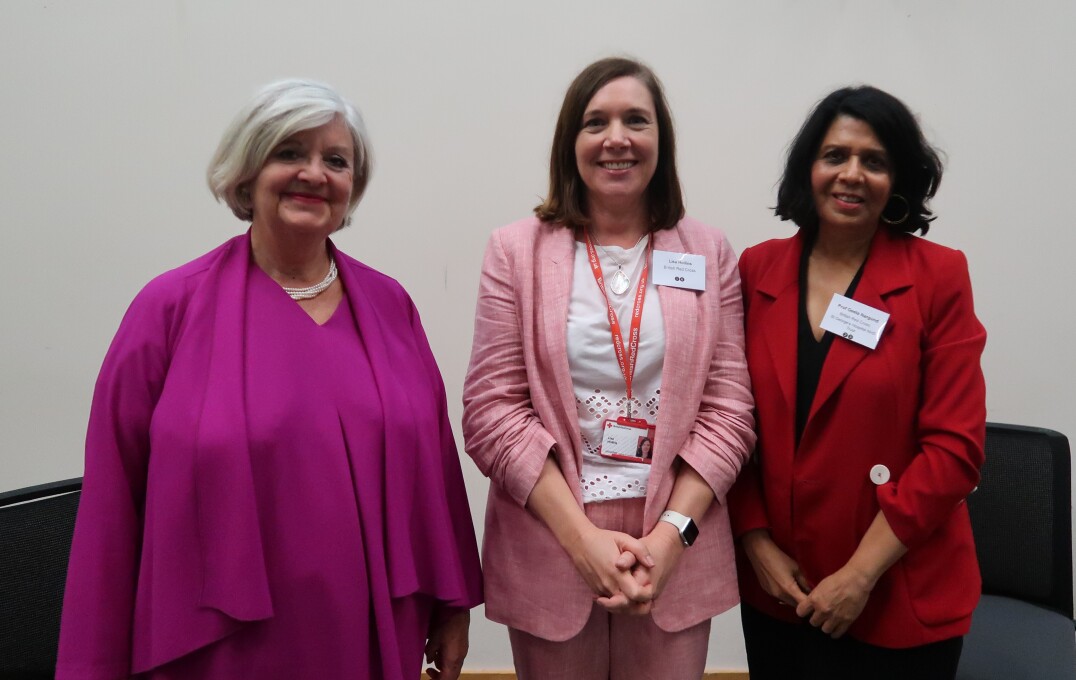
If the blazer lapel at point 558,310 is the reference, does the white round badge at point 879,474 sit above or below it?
below

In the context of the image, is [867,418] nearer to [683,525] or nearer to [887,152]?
[683,525]

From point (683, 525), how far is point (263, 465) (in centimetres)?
80

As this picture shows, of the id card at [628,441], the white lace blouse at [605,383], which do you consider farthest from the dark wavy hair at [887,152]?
the id card at [628,441]

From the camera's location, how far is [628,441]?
1562mm

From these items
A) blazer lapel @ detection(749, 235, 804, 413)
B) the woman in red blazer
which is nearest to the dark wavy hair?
the woman in red blazer

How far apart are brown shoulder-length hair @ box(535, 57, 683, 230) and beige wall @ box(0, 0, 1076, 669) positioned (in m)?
1.15

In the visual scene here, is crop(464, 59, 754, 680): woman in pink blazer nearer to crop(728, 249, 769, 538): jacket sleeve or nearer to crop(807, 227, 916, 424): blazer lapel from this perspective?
crop(728, 249, 769, 538): jacket sleeve

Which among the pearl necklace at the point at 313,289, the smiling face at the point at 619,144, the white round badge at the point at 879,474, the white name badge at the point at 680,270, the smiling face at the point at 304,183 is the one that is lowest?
the white round badge at the point at 879,474

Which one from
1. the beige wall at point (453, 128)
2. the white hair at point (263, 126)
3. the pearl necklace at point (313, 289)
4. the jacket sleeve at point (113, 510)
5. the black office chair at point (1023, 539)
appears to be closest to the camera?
the jacket sleeve at point (113, 510)

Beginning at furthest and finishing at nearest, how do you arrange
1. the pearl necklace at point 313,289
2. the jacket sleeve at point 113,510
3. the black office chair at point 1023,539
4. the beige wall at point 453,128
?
1. the beige wall at point 453,128
2. the black office chair at point 1023,539
3. the pearl necklace at point 313,289
4. the jacket sleeve at point 113,510

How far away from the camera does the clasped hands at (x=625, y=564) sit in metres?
1.45

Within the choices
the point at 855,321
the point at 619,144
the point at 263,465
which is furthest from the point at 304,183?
the point at 855,321

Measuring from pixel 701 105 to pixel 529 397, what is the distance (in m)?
1.68

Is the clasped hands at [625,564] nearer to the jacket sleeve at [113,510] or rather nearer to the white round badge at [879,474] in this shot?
the white round badge at [879,474]
